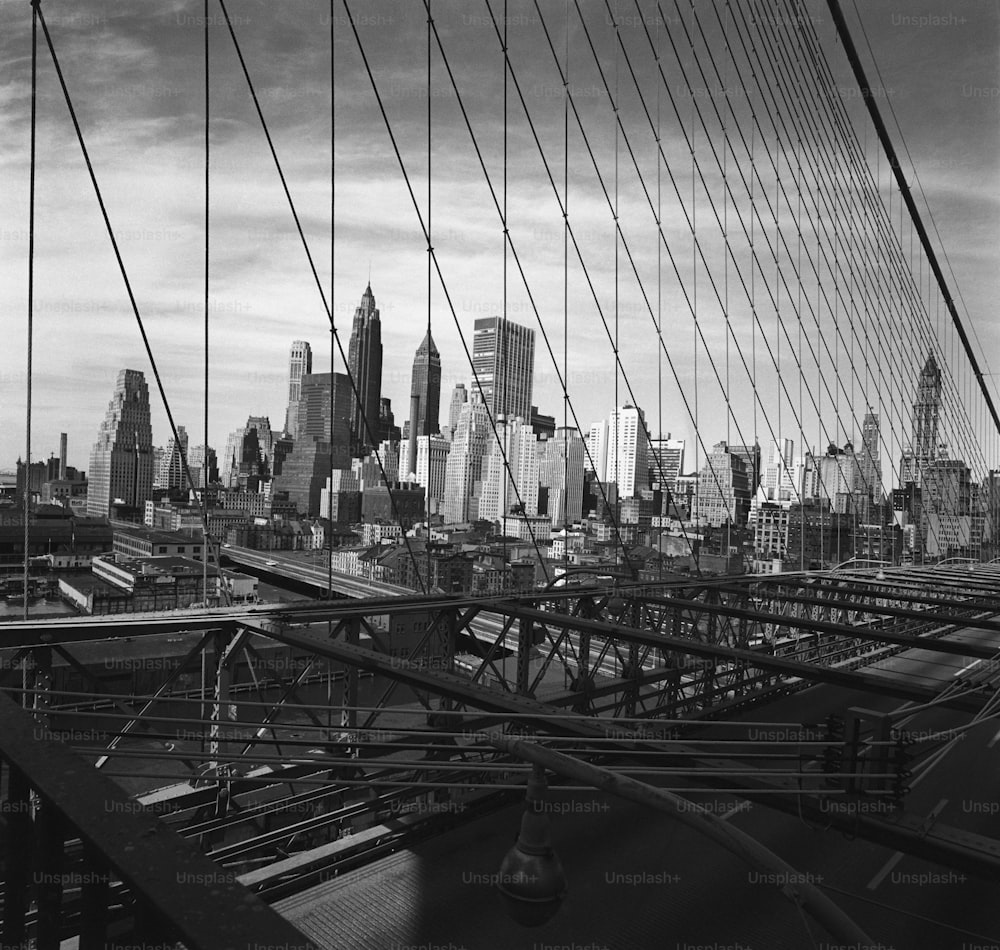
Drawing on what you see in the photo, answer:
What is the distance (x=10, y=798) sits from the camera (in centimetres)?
146

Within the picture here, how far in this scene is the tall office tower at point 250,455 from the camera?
60.7 meters

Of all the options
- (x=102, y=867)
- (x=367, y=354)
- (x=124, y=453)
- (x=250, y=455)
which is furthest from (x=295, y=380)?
(x=102, y=867)

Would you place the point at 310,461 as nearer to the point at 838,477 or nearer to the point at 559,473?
the point at 559,473

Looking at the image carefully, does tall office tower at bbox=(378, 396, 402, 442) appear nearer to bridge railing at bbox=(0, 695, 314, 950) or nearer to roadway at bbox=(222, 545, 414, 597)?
roadway at bbox=(222, 545, 414, 597)

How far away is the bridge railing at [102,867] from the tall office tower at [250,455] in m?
56.9

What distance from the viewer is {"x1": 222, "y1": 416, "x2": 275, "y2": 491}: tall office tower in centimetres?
6065

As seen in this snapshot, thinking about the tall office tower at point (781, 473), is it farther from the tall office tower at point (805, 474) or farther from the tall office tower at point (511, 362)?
the tall office tower at point (511, 362)

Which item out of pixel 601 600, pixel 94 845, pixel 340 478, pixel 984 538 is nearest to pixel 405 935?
pixel 94 845

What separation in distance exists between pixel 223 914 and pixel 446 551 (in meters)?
27.1

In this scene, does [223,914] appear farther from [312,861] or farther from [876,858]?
[876,858]

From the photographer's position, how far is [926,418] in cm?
2820

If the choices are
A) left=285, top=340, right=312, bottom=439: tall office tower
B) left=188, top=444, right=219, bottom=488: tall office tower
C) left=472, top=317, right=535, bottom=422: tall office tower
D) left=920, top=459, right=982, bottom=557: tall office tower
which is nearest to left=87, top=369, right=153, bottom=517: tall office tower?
left=188, top=444, right=219, bottom=488: tall office tower

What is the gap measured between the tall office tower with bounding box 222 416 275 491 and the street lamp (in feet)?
186

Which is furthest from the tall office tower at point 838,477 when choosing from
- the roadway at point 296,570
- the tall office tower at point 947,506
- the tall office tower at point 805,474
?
the roadway at point 296,570
